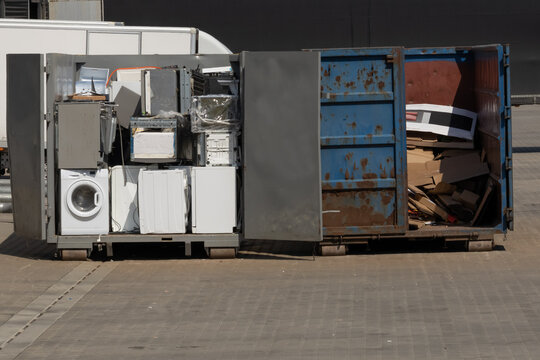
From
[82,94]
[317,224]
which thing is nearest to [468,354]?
[317,224]

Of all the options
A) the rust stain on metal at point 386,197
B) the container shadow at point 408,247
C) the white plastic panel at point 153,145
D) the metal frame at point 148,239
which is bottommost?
the container shadow at point 408,247

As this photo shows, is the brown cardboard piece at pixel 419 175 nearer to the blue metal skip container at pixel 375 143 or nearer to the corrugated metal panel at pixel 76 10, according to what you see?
the blue metal skip container at pixel 375 143

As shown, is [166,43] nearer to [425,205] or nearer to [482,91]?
[425,205]

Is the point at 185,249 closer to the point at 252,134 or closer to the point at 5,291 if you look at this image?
the point at 252,134

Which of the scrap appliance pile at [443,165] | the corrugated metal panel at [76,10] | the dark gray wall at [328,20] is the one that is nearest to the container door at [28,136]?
Answer: the scrap appliance pile at [443,165]

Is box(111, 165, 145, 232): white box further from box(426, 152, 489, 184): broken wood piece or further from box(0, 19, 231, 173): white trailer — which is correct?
box(0, 19, 231, 173): white trailer

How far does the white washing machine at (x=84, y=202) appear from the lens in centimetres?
1209

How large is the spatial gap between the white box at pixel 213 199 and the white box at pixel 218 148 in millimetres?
115

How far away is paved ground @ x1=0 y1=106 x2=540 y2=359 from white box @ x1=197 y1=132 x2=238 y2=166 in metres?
1.21

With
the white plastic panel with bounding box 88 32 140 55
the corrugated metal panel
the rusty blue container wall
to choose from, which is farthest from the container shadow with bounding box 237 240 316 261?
the corrugated metal panel

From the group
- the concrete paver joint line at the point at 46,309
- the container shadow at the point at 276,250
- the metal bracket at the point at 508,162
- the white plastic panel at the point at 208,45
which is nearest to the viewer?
the concrete paver joint line at the point at 46,309

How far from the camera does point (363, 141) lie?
1204 centimetres

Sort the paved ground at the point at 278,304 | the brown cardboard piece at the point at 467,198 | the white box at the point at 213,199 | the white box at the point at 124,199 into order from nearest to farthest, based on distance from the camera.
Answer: the paved ground at the point at 278,304, the white box at the point at 213,199, the white box at the point at 124,199, the brown cardboard piece at the point at 467,198

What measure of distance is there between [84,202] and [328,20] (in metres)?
12.3
